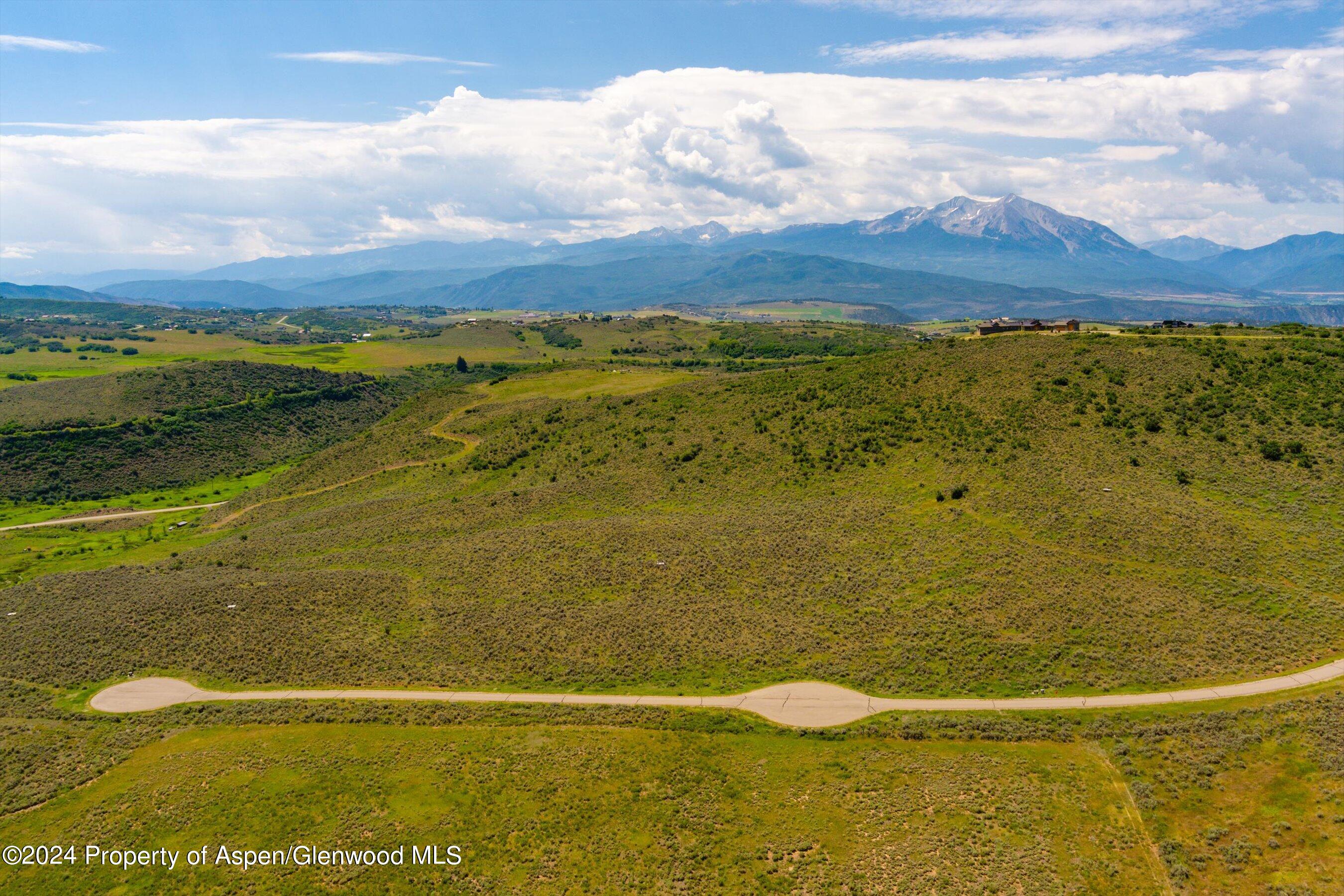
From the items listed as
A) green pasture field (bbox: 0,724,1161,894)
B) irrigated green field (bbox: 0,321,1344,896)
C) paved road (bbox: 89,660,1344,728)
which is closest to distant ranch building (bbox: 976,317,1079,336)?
irrigated green field (bbox: 0,321,1344,896)

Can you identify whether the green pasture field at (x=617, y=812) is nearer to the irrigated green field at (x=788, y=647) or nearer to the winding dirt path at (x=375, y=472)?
the irrigated green field at (x=788, y=647)

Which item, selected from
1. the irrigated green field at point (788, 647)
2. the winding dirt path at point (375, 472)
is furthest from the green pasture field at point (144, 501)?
the irrigated green field at point (788, 647)

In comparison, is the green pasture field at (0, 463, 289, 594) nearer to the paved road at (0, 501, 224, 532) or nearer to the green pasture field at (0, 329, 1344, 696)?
the paved road at (0, 501, 224, 532)

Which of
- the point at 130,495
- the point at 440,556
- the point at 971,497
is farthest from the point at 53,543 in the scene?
the point at 971,497

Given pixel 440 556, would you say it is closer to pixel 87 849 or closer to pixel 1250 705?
pixel 87 849

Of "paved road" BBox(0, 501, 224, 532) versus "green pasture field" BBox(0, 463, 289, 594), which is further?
"paved road" BBox(0, 501, 224, 532)

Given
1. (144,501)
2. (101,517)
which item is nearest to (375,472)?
(101,517)

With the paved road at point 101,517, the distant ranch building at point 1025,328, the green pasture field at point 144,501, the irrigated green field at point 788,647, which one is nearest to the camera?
the irrigated green field at point 788,647
